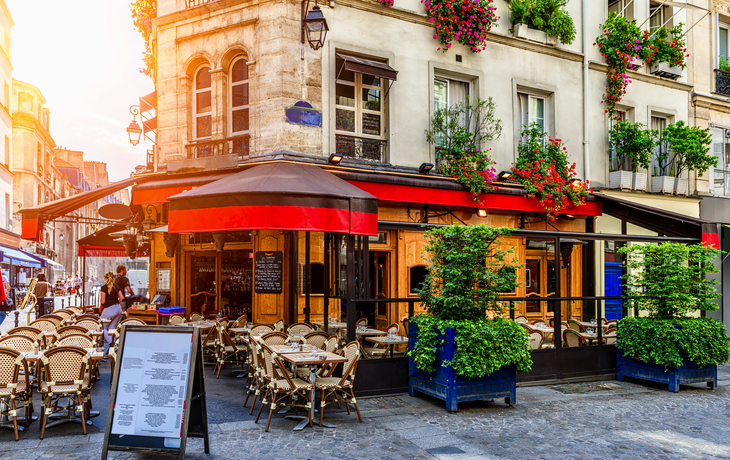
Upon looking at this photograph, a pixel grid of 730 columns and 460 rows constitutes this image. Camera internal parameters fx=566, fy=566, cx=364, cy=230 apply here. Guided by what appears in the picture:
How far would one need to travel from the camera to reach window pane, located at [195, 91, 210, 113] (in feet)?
40.8

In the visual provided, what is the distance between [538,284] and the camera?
49.6 ft

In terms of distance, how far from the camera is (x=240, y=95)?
12.1 m

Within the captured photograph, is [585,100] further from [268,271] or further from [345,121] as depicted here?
[268,271]

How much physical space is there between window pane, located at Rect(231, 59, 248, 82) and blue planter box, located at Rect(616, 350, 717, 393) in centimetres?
936

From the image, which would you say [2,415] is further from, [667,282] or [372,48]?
[667,282]

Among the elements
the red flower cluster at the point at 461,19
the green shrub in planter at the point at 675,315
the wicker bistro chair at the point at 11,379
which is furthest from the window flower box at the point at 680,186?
the wicker bistro chair at the point at 11,379

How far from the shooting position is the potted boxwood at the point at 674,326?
31.0 feet

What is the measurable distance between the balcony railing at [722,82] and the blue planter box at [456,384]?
14.4 m

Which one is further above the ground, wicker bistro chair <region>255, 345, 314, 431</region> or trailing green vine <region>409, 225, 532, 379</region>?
trailing green vine <region>409, 225, 532, 379</region>

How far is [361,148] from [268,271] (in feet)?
10.8

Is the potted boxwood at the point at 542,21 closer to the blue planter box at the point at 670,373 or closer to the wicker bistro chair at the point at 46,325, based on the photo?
the blue planter box at the point at 670,373

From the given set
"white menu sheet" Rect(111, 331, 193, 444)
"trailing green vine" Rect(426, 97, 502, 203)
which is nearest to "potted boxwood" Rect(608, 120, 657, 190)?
"trailing green vine" Rect(426, 97, 502, 203)

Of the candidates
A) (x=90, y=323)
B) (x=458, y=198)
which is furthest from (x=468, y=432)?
(x=90, y=323)

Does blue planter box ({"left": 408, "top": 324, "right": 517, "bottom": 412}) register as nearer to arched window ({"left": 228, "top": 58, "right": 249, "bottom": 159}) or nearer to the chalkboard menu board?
the chalkboard menu board
